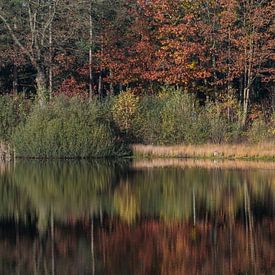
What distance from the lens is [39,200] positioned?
74.1 ft

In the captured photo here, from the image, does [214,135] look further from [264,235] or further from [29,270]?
[29,270]

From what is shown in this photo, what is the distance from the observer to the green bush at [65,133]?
37344 millimetres

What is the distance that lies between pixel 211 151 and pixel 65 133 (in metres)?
7.15

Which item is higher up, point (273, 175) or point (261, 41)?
point (261, 41)

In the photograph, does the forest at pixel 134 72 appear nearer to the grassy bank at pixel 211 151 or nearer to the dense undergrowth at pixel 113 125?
the dense undergrowth at pixel 113 125

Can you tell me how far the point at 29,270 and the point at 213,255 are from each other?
3.56 m

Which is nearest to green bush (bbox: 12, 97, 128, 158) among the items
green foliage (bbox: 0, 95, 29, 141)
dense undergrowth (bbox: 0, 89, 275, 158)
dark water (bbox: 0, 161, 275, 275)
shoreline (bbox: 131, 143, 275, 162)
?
dense undergrowth (bbox: 0, 89, 275, 158)

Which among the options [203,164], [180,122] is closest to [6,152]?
[180,122]


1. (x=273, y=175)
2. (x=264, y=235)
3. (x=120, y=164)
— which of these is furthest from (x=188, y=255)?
(x=120, y=164)

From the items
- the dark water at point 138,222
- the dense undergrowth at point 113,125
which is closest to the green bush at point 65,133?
the dense undergrowth at point 113,125

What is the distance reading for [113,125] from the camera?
130 ft

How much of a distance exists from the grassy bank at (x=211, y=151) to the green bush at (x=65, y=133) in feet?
5.98

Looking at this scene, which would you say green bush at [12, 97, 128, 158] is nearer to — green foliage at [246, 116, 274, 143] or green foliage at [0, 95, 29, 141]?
green foliage at [0, 95, 29, 141]

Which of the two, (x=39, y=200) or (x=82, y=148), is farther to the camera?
(x=82, y=148)
